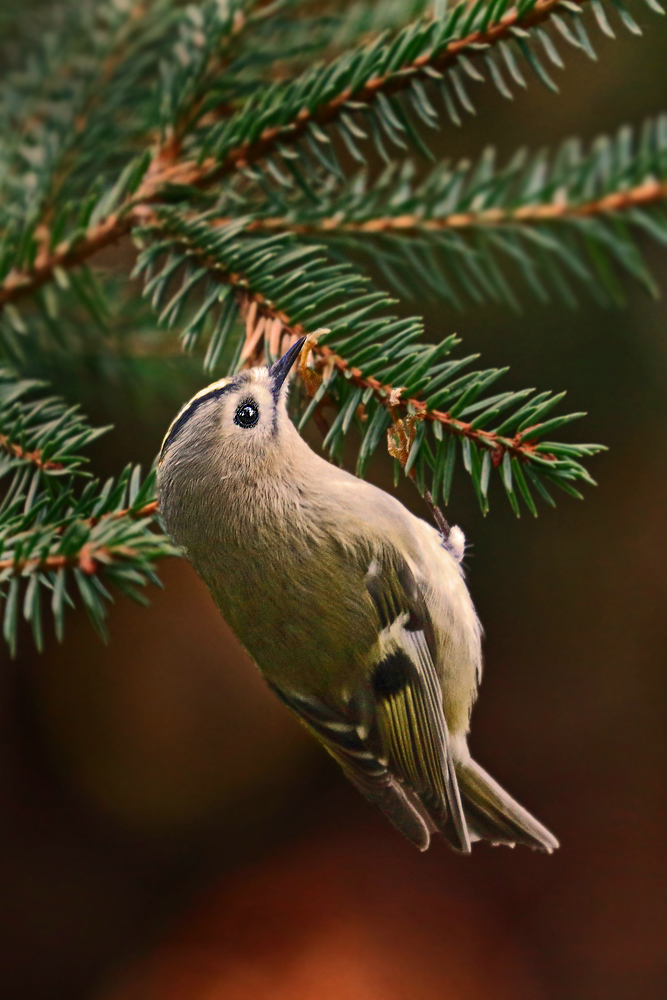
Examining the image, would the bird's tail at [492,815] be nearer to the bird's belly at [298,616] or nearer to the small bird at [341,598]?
the small bird at [341,598]

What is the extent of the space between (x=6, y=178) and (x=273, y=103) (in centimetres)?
26

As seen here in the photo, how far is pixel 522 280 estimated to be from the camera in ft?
2.84

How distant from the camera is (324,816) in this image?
1340mm

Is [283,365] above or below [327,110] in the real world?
below

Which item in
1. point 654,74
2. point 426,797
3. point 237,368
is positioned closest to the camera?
point 237,368

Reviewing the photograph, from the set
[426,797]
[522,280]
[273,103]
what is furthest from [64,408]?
[522,280]

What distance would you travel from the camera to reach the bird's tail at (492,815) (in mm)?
628

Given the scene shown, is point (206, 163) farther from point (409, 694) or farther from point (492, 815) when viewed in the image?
point (492, 815)

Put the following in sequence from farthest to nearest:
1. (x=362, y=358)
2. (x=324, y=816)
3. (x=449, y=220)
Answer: (x=324, y=816) → (x=449, y=220) → (x=362, y=358)

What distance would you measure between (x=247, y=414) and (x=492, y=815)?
37cm

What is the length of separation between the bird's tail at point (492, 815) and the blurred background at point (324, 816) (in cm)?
46

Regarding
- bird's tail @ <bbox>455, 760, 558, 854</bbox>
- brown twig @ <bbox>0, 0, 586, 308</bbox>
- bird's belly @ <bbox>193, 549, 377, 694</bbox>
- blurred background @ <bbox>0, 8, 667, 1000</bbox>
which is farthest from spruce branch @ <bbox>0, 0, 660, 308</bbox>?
blurred background @ <bbox>0, 8, 667, 1000</bbox>

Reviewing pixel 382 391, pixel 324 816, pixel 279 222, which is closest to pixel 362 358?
pixel 382 391

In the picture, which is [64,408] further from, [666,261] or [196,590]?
[196,590]
